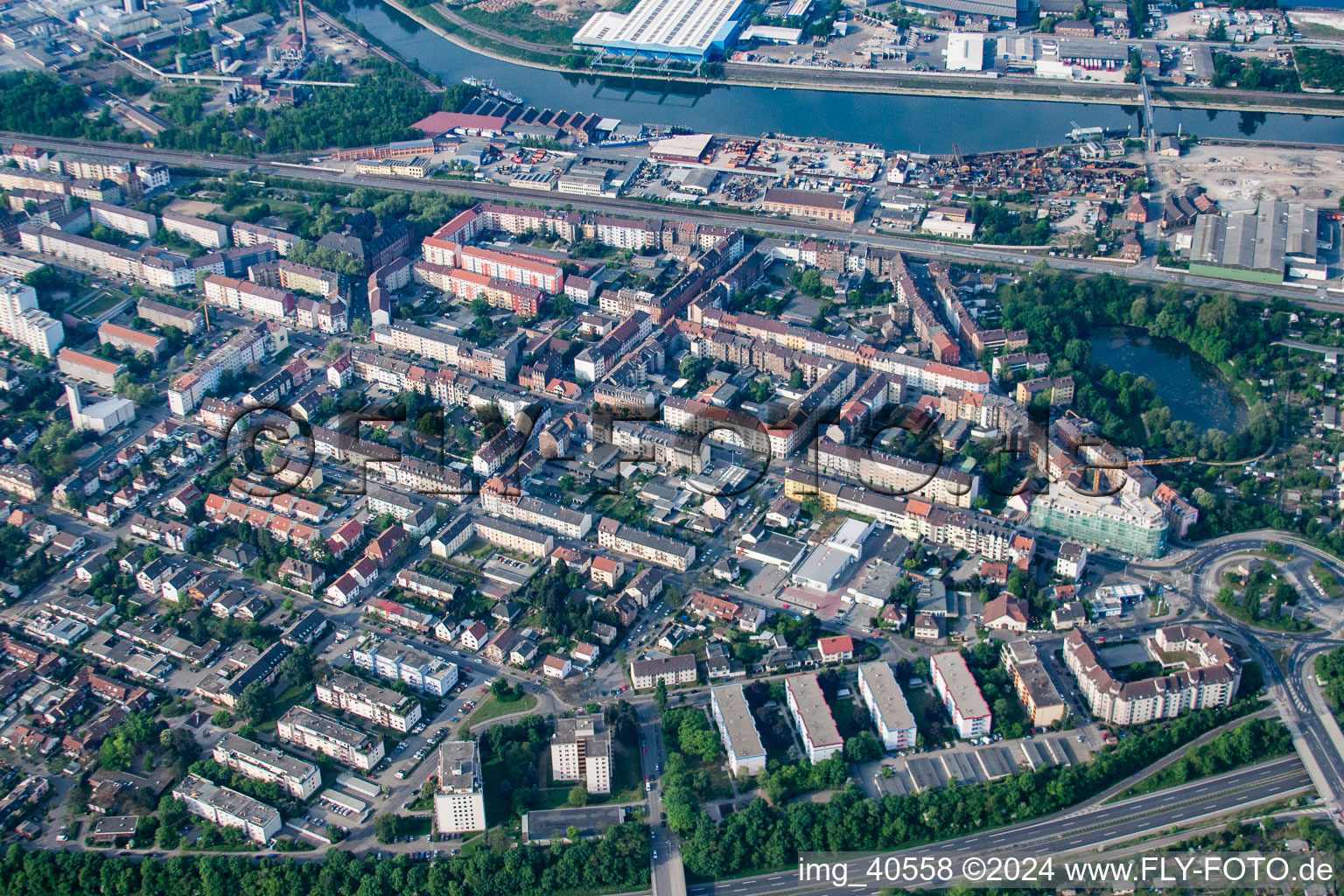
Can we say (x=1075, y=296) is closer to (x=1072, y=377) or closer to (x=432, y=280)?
(x=1072, y=377)

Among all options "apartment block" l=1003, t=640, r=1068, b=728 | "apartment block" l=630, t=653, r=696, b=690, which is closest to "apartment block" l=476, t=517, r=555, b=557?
"apartment block" l=630, t=653, r=696, b=690

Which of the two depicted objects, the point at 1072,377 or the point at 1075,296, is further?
the point at 1075,296

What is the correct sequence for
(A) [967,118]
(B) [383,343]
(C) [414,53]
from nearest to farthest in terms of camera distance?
(B) [383,343], (A) [967,118], (C) [414,53]

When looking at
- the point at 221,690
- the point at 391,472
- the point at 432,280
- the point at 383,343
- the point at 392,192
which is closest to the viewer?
the point at 221,690

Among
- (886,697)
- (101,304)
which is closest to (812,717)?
(886,697)

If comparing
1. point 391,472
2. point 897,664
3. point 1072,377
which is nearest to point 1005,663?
point 897,664
